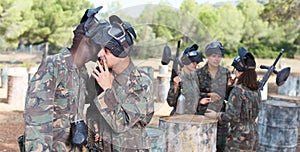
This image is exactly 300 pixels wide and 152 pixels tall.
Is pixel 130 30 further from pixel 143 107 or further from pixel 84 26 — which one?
pixel 143 107

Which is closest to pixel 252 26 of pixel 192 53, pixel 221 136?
pixel 221 136

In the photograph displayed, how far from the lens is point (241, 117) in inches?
149

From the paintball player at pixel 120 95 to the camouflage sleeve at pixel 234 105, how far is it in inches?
66.9

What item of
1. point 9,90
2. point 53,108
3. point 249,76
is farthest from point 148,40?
point 9,90

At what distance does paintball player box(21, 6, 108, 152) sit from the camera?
196 cm

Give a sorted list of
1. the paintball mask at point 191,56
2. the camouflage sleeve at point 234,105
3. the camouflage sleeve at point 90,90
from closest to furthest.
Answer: the camouflage sleeve at point 90,90
the paintball mask at point 191,56
the camouflage sleeve at point 234,105

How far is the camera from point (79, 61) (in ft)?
6.93

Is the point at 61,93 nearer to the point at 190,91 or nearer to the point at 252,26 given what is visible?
the point at 190,91

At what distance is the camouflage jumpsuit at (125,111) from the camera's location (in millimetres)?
2055

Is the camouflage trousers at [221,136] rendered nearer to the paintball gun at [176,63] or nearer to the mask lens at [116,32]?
the paintball gun at [176,63]

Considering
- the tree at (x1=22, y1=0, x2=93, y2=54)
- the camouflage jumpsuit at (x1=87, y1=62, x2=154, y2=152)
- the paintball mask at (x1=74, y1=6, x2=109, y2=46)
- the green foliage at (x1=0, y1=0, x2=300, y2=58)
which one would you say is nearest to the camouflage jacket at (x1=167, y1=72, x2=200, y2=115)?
the green foliage at (x1=0, y1=0, x2=300, y2=58)

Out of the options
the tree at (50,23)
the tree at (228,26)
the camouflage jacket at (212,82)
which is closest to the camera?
the camouflage jacket at (212,82)

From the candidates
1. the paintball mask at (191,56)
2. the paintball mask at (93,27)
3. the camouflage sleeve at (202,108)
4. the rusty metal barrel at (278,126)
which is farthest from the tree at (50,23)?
the paintball mask at (93,27)

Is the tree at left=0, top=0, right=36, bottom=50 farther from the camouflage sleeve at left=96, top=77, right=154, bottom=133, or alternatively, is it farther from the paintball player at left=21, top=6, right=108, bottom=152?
the camouflage sleeve at left=96, top=77, right=154, bottom=133
